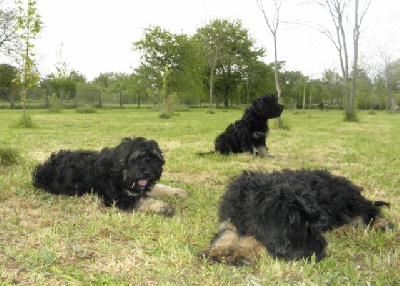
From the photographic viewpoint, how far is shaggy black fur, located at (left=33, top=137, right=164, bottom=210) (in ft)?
15.2

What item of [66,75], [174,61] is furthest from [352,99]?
[66,75]

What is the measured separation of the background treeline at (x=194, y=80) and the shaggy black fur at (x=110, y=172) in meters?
23.6

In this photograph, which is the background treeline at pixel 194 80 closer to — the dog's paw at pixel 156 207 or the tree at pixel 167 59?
the tree at pixel 167 59

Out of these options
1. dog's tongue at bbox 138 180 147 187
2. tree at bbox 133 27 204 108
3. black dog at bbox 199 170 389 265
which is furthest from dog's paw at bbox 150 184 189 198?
tree at bbox 133 27 204 108

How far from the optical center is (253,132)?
9.34m

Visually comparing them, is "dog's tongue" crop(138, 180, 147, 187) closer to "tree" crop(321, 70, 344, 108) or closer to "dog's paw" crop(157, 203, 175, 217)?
"dog's paw" crop(157, 203, 175, 217)

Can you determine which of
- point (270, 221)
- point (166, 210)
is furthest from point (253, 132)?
point (270, 221)

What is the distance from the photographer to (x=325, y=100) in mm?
65375

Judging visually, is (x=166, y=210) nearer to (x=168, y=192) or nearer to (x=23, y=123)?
(x=168, y=192)

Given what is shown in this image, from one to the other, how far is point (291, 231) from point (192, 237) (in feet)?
3.99

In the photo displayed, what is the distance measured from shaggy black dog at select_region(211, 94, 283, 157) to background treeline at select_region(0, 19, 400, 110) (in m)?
20.1

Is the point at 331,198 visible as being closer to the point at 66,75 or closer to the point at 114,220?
the point at 114,220

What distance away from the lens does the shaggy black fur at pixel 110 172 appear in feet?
15.2

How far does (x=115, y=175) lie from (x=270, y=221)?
2.60 meters
